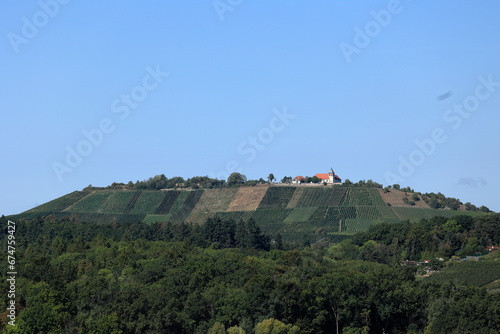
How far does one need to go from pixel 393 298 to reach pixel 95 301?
30.5 m

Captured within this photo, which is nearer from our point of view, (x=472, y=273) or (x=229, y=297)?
(x=229, y=297)

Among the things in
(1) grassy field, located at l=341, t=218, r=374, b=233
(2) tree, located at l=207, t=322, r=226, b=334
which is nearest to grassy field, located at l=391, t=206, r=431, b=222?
(1) grassy field, located at l=341, t=218, r=374, b=233

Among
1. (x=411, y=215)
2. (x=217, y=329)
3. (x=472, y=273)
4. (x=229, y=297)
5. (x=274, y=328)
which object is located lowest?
(x=217, y=329)

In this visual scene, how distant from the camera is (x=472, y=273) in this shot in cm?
12319

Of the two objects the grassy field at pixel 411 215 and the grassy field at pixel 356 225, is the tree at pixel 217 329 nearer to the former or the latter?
the grassy field at pixel 356 225

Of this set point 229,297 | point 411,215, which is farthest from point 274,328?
point 411,215

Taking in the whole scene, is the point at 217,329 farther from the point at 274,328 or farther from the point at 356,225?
the point at 356,225

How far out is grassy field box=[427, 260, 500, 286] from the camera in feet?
391

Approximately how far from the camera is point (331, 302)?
9606 centimetres

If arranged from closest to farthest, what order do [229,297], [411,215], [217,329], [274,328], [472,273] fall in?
[274,328], [217,329], [229,297], [472,273], [411,215]

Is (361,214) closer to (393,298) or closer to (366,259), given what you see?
(366,259)

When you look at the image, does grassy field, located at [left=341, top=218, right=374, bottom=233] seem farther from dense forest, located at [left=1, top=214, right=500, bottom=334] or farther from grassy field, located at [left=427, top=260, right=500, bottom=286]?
grassy field, located at [left=427, top=260, right=500, bottom=286]

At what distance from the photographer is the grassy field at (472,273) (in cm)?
11925

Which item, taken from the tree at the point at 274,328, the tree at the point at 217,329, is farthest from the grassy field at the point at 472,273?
the tree at the point at 217,329
